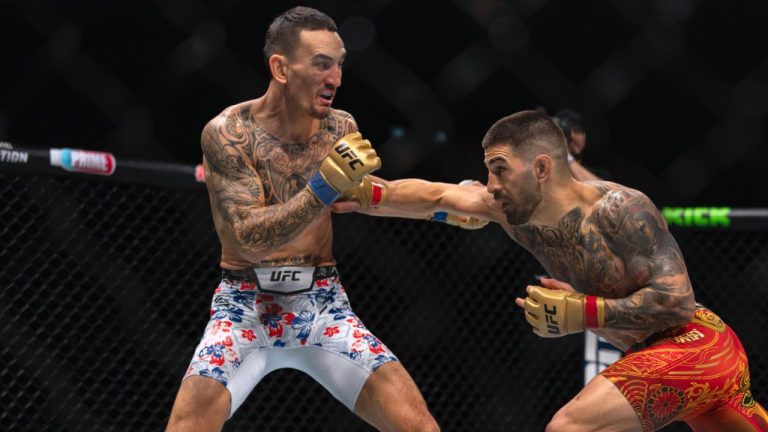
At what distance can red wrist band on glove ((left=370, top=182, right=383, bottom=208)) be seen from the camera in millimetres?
2740

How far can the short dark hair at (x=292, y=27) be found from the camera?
8.66 ft

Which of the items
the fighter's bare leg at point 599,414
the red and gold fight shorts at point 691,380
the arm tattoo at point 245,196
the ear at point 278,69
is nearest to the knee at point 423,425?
the fighter's bare leg at point 599,414

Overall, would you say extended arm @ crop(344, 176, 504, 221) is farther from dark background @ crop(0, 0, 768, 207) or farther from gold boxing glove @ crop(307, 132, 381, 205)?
dark background @ crop(0, 0, 768, 207)

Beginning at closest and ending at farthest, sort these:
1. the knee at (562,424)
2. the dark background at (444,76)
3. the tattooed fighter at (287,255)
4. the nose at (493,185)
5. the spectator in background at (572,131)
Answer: the knee at (562,424), the tattooed fighter at (287,255), the nose at (493,185), the dark background at (444,76), the spectator in background at (572,131)

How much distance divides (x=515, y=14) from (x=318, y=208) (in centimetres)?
161

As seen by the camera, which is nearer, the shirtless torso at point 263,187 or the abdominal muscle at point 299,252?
the shirtless torso at point 263,187

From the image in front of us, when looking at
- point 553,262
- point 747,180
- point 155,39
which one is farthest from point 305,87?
point 747,180

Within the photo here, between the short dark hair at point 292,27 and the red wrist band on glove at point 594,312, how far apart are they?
1.00 metres

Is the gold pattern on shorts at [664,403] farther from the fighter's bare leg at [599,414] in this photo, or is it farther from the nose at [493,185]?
the nose at [493,185]

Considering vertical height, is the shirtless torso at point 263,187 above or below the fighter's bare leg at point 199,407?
above

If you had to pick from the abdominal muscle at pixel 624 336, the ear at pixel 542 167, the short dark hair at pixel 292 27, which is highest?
the short dark hair at pixel 292 27

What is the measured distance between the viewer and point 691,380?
2457 mm

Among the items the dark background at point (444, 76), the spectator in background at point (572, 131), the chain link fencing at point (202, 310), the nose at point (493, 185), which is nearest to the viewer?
the nose at point (493, 185)

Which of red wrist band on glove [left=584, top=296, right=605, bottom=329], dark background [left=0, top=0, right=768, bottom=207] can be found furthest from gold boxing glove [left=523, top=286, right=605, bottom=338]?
dark background [left=0, top=0, right=768, bottom=207]
